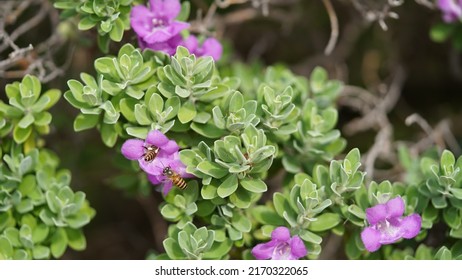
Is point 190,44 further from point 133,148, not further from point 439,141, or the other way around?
point 439,141

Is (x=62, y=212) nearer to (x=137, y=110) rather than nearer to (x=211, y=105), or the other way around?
(x=137, y=110)

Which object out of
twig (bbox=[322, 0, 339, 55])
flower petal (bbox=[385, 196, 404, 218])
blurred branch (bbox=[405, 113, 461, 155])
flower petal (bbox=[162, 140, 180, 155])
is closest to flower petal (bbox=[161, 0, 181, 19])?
flower petal (bbox=[162, 140, 180, 155])

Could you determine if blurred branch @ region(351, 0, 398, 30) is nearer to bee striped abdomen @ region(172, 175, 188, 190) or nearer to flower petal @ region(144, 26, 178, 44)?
flower petal @ region(144, 26, 178, 44)

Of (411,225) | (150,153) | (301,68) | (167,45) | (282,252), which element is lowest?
(301,68)

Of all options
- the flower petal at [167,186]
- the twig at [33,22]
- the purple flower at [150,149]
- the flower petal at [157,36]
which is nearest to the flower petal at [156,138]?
the purple flower at [150,149]

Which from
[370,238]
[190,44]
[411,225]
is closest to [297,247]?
[370,238]
